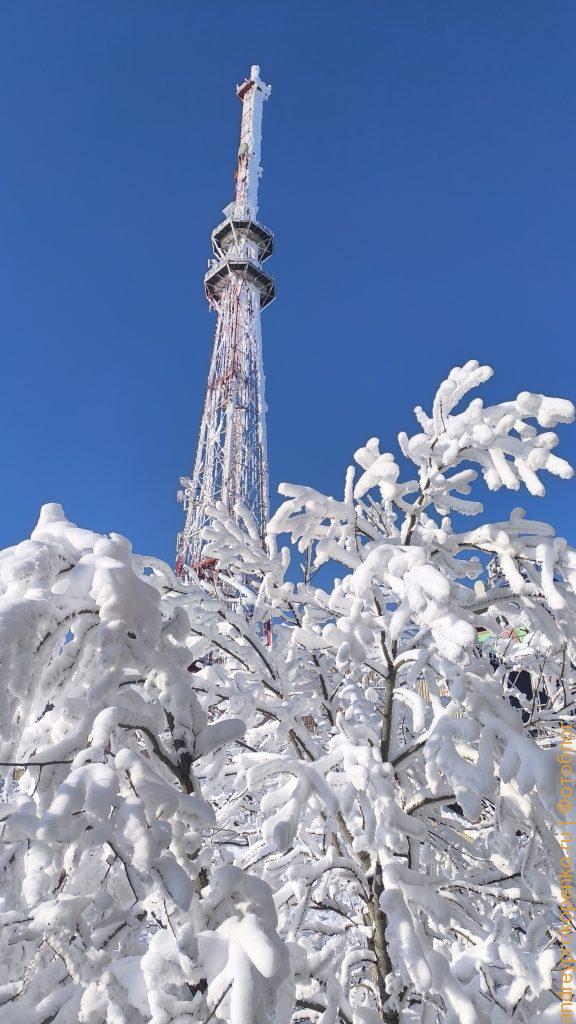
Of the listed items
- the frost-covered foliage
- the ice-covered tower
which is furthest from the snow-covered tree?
the ice-covered tower

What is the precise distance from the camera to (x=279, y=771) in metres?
2.24

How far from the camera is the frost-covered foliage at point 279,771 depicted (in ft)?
4.62

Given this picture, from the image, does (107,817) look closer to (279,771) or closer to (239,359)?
(279,771)

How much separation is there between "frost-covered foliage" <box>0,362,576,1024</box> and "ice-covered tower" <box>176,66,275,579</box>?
45.3 feet

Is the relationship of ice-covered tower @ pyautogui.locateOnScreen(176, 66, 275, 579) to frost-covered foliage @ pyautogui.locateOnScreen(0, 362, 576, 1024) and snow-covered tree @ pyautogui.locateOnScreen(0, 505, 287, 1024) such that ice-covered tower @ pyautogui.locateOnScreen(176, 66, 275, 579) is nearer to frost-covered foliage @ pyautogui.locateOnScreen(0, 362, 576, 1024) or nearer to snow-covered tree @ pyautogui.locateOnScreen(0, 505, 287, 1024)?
frost-covered foliage @ pyautogui.locateOnScreen(0, 362, 576, 1024)

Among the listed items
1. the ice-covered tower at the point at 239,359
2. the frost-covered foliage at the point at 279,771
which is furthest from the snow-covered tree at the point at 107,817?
the ice-covered tower at the point at 239,359

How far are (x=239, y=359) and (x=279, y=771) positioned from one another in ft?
65.4

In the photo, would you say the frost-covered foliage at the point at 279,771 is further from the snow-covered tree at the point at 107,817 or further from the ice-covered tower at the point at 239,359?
the ice-covered tower at the point at 239,359

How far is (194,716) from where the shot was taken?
1.72 metres

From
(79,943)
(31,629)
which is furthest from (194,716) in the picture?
(79,943)

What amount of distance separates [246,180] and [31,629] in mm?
27502

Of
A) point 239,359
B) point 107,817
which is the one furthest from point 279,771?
point 239,359

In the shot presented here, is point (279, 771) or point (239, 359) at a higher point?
point (239, 359)

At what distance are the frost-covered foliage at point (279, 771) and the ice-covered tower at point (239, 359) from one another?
1380cm
